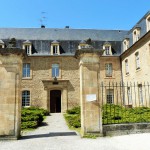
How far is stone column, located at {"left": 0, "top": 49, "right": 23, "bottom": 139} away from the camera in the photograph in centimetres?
729

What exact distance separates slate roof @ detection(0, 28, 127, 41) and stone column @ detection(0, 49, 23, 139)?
17562 millimetres

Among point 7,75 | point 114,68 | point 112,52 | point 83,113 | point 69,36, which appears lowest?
point 83,113

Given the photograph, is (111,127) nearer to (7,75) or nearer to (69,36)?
(7,75)

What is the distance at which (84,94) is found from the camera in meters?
7.65

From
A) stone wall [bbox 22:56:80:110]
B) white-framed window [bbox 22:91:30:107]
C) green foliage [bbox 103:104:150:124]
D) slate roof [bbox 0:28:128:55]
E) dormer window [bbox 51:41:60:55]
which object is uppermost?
slate roof [bbox 0:28:128:55]

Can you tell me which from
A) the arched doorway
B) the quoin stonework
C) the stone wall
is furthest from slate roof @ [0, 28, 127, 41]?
the arched doorway

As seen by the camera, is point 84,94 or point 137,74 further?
point 137,74

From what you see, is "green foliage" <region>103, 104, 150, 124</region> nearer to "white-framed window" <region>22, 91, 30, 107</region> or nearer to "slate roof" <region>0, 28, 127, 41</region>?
"white-framed window" <region>22, 91, 30, 107</region>

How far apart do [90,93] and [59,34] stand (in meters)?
19.1

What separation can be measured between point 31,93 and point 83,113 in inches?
596

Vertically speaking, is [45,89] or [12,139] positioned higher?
[45,89]

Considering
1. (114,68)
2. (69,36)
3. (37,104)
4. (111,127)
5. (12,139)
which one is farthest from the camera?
(69,36)

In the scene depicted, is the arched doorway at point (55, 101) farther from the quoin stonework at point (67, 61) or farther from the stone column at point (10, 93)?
the stone column at point (10, 93)

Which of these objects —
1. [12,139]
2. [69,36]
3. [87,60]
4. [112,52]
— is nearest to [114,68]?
[112,52]
